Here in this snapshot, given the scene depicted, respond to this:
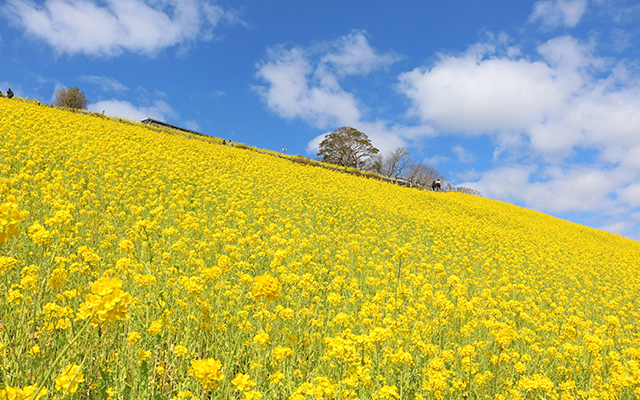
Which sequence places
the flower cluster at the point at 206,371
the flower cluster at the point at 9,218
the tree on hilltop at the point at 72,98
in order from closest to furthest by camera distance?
the flower cluster at the point at 9,218
the flower cluster at the point at 206,371
the tree on hilltop at the point at 72,98

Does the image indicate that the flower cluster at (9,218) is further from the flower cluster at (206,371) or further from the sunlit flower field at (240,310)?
the flower cluster at (206,371)

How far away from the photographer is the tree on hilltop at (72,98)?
156ft

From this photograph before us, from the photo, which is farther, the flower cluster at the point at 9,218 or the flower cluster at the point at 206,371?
the flower cluster at the point at 206,371

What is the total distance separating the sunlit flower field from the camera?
111 inches

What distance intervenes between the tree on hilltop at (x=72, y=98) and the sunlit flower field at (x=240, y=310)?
43726 millimetres

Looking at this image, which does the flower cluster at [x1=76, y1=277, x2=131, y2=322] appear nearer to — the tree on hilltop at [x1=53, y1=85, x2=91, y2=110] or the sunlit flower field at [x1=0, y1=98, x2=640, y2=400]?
the sunlit flower field at [x1=0, y1=98, x2=640, y2=400]

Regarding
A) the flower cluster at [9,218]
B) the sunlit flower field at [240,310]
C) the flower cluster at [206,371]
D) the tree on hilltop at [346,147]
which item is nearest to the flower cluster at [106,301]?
the sunlit flower field at [240,310]

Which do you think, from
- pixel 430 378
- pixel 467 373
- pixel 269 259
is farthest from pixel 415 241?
pixel 430 378

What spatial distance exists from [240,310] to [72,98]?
59052mm

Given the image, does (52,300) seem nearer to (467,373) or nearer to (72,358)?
(72,358)

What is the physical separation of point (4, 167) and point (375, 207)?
1387 centimetres

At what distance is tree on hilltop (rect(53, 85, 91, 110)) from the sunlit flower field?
43.7 meters

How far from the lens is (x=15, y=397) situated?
168 cm

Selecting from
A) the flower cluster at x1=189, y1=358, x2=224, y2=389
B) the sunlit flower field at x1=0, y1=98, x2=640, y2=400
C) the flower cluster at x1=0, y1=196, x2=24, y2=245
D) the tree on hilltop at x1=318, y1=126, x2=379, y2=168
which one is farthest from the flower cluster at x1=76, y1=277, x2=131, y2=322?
the tree on hilltop at x1=318, y1=126, x2=379, y2=168
